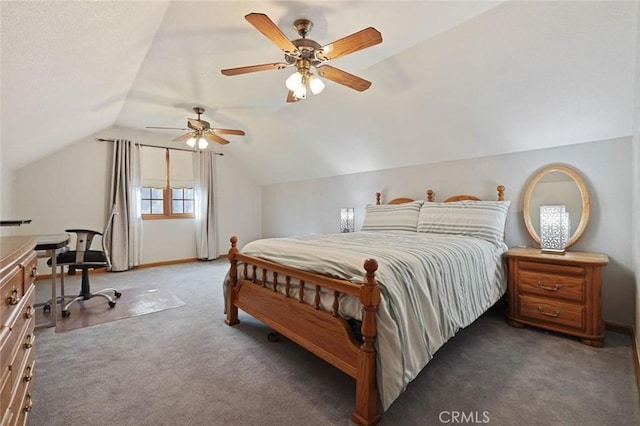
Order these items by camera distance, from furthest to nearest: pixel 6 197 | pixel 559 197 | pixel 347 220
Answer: pixel 347 220 < pixel 6 197 < pixel 559 197

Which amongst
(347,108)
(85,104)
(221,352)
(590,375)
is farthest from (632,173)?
(85,104)

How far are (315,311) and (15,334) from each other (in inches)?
51.1

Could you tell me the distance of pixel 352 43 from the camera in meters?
1.84

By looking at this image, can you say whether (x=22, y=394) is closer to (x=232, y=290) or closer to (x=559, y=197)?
(x=232, y=290)

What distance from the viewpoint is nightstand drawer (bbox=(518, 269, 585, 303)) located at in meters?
2.23

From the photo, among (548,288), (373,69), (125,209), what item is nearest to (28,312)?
(373,69)

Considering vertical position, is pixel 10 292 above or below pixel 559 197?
below

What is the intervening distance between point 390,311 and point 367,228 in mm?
2379

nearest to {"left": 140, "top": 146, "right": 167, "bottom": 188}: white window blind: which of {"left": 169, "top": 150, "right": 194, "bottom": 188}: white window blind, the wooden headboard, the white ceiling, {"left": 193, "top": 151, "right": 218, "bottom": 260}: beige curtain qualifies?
{"left": 169, "top": 150, "right": 194, "bottom": 188}: white window blind

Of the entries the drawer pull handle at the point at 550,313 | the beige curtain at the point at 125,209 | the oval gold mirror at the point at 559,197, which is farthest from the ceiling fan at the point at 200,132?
the drawer pull handle at the point at 550,313

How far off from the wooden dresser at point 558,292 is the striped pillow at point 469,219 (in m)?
0.27

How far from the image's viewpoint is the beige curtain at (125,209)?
4.78 m

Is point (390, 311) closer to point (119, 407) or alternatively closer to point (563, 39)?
point (119, 407)

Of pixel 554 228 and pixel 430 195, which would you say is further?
pixel 430 195
